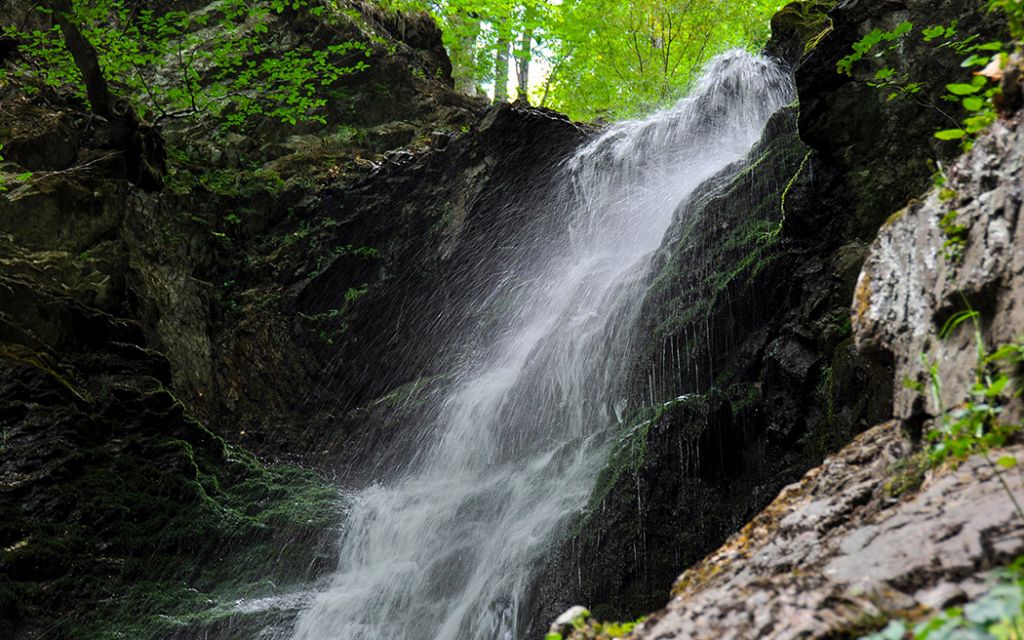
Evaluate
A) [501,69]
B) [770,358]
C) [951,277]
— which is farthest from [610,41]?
[951,277]

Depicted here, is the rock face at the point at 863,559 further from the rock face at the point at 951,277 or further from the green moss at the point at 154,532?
the green moss at the point at 154,532

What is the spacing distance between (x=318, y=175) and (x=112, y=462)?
5.80m

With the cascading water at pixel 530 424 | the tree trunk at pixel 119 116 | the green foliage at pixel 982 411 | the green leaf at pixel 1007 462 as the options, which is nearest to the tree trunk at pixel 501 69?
the cascading water at pixel 530 424

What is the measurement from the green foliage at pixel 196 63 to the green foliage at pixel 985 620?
955 cm

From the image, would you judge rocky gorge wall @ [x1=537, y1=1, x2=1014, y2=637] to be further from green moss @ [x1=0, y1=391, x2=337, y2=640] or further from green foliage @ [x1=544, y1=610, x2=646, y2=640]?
green moss @ [x1=0, y1=391, x2=337, y2=640]

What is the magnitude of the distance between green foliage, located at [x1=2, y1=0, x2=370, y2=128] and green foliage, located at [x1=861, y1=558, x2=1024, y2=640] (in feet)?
31.3

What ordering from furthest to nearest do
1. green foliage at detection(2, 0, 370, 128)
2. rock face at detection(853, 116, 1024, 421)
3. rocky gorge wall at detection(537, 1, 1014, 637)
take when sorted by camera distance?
green foliage at detection(2, 0, 370, 128) < rocky gorge wall at detection(537, 1, 1014, 637) < rock face at detection(853, 116, 1024, 421)

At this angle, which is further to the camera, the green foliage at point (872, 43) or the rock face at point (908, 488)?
the green foliage at point (872, 43)

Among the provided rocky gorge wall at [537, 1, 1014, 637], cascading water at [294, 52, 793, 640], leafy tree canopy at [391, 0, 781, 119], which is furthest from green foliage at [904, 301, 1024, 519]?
leafy tree canopy at [391, 0, 781, 119]

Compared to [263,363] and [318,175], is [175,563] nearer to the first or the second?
[263,363]

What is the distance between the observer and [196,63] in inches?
485

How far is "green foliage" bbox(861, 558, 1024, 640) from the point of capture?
1318 millimetres

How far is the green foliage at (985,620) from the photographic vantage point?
1.32 m

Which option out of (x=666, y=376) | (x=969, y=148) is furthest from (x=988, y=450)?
(x=666, y=376)
